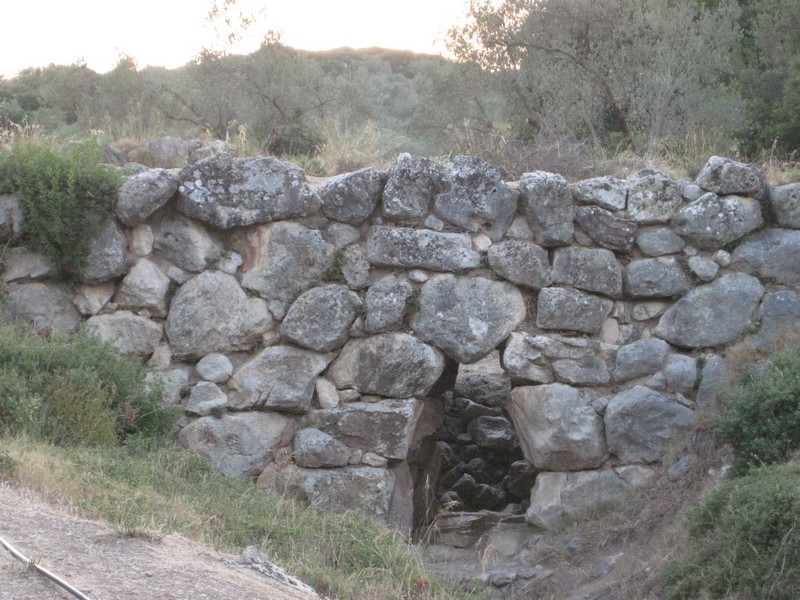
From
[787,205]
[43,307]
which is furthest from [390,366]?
[787,205]

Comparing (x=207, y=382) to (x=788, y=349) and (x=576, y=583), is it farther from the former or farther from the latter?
(x=788, y=349)

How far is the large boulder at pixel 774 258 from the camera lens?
8625 millimetres

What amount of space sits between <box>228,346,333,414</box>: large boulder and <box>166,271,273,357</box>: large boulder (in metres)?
0.28

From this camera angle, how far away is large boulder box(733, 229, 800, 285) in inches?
340

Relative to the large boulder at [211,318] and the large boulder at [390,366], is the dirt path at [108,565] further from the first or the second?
the large boulder at [390,366]

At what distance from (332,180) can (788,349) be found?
397cm

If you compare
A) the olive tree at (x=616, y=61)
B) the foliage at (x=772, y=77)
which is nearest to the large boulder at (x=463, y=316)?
the olive tree at (x=616, y=61)

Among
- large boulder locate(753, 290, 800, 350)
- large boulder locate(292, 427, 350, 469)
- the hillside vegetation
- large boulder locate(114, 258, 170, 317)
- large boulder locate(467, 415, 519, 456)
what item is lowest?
large boulder locate(467, 415, 519, 456)

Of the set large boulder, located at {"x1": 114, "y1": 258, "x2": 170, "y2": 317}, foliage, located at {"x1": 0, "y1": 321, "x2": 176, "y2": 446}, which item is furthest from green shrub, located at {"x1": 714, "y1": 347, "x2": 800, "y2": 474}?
large boulder, located at {"x1": 114, "y1": 258, "x2": 170, "y2": 317}

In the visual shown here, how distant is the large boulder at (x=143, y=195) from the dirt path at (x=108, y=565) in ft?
10.6

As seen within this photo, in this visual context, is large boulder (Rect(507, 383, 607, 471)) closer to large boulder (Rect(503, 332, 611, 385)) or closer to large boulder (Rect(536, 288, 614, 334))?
large boulder (Rect(503, 332, 611, 385))

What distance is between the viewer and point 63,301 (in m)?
8.56

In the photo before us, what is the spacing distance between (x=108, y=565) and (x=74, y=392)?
115 inches

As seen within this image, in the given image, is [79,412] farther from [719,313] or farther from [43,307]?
[719,313]
